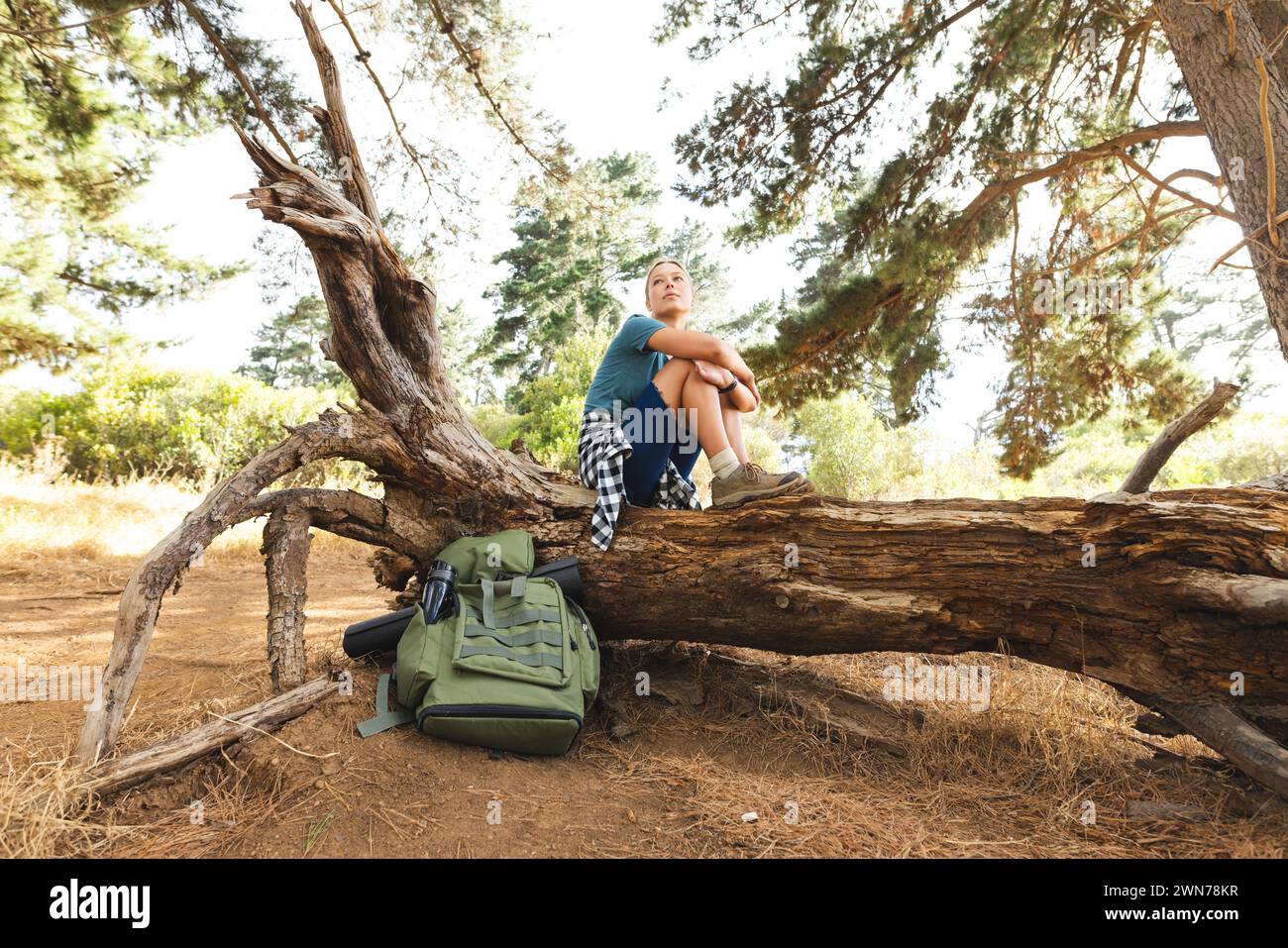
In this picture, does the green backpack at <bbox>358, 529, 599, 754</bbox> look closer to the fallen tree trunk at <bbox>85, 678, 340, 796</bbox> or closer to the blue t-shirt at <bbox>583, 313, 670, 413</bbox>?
the fallen tree trunk at <bbox>85, 678, 340, 796</bbox>

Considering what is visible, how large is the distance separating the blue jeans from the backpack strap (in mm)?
1396

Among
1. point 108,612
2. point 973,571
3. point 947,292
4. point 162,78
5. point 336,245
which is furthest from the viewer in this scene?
point 947,292

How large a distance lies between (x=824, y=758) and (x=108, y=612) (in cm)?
495

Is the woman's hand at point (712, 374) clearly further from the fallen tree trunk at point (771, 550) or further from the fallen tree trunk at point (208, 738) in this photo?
the fallen tree trunk at point (208, 738)

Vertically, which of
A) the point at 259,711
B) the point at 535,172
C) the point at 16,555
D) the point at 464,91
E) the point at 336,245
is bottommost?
the point at 259,711

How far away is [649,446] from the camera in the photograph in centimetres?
327

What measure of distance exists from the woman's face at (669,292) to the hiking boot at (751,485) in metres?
0.95

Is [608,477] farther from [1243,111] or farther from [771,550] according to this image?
[1243,111]

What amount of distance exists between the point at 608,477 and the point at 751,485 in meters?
0.64

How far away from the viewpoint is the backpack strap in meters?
2.49

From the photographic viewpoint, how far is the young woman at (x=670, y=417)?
3105mm

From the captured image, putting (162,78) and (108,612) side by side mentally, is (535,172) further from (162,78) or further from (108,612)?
(108,612)

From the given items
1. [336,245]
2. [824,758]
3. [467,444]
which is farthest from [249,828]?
[336,245]

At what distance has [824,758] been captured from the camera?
107 inches
